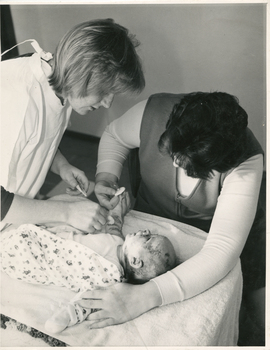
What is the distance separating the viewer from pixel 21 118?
820 mm

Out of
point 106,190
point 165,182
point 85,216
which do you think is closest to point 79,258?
point 85,216

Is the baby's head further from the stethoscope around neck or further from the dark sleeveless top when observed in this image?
the stethoscope around neck

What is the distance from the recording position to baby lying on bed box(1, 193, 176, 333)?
2.93 feet

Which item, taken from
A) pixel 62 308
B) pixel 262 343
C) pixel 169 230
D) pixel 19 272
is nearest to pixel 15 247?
pixel 19 272

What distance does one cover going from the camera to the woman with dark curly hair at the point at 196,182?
32.0 inches

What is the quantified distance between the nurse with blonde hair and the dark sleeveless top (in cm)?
11

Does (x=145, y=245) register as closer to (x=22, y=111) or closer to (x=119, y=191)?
(x=119, y=191)

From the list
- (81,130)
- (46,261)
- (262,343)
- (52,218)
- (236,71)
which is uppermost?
(236,71)

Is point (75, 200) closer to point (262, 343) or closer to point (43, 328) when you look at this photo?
point (43, 328)

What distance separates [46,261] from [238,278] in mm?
569

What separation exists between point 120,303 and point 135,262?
12cm

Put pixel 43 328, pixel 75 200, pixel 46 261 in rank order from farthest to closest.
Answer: pixel 75 200 < pixel 46 261 < pixel 43 328

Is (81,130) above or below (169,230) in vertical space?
above

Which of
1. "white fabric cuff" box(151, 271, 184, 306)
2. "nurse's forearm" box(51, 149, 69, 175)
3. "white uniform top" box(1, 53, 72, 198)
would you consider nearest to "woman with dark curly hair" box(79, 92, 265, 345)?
"white fabric cuff" box(151, 271, 184, 306)
